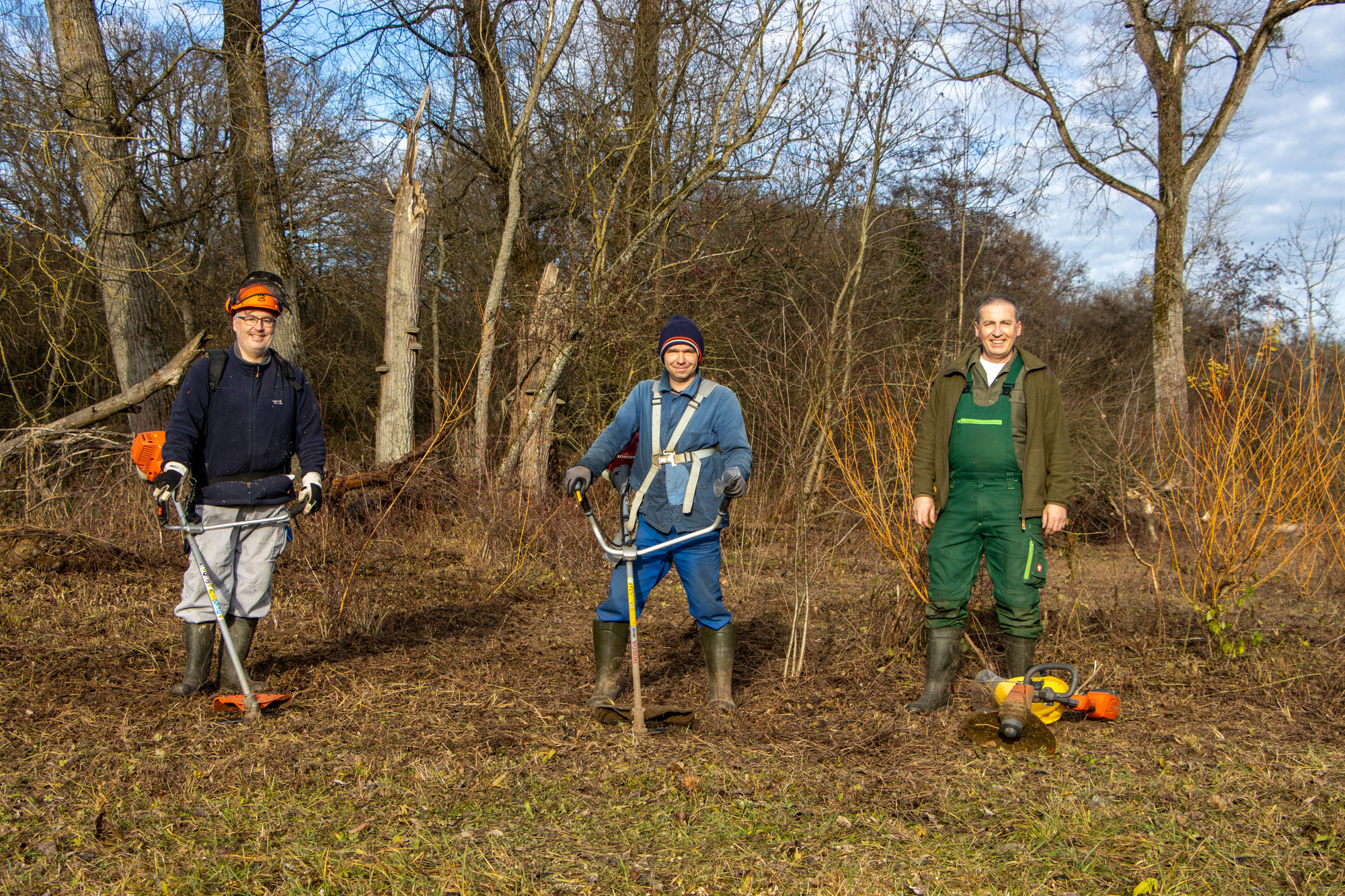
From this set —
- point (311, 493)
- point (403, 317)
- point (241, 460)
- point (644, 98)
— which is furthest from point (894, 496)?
point (644, 98)

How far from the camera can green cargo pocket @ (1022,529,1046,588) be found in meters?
4.29

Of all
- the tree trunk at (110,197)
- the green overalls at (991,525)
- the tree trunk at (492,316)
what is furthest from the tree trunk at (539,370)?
the green overalls at (991,525)

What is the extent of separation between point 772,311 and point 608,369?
2855mm

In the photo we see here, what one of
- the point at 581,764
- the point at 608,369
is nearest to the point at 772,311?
the point at 608,369

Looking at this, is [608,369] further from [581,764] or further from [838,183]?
[581,764]

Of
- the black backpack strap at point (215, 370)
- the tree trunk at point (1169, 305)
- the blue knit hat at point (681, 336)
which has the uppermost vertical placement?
the tree trunk at point (1169, 305)

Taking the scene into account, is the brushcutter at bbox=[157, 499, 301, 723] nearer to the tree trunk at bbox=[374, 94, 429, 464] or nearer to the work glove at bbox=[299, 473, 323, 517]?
the work glove at bbox=[299, 473, 323, 517]

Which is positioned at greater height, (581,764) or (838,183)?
(838,183)

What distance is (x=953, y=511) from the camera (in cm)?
445

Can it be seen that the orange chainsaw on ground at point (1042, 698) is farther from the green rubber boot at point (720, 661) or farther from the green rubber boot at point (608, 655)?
the green rubber boot at point (608, 655)

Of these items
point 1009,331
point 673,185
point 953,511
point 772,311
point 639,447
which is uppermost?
point 673,185

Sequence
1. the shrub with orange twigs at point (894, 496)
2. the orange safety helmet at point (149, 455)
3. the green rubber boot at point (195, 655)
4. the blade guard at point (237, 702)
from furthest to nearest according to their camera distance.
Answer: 1. the shrub with orange twigs at point (894, 496)
2. the green rubber boot at point (195, 655)
3. the blade guard at point (237, 702)
4. the orange safety helmet at point (149, 455)

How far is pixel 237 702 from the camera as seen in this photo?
13.8 feet

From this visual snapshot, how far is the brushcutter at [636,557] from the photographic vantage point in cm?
405
